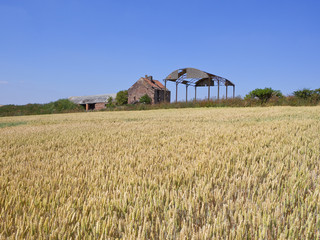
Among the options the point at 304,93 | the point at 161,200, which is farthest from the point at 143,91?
the point at 161,200

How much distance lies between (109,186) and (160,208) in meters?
0.47

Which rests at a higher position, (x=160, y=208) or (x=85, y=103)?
(x=85, y=103)

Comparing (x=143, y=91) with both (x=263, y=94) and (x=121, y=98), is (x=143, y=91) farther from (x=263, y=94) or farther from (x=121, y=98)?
(x=263, y=94)

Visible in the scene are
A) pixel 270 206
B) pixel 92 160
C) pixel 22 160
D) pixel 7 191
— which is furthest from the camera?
pixel 22 160

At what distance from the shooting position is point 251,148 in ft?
8.63

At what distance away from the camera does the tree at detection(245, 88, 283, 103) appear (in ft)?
55.7

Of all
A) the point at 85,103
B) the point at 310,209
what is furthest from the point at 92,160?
the point at 85,103

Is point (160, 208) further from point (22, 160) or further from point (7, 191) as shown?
point (22, 160)

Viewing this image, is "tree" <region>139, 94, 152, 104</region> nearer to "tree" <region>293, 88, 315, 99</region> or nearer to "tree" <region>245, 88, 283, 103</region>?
"tree" <region>245, 88, 283, 103</region>

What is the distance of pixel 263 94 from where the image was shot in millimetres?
17094

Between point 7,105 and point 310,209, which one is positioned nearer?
point 310,209

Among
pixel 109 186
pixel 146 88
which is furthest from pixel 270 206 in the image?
pixel 146 88

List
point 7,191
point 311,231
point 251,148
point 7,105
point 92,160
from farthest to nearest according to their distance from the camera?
point 7,105, point 251,148, point 92,160, point 7,191, point 311,231

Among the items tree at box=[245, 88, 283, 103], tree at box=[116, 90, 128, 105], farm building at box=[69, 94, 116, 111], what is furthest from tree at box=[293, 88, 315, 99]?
farm building at box=[69, 94, 116, 111]
